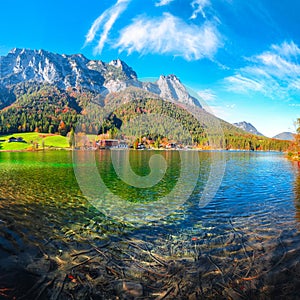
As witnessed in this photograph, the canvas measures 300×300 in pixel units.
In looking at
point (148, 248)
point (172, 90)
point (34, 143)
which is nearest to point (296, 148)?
point (172, 90)

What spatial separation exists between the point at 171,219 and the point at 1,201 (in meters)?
12.5

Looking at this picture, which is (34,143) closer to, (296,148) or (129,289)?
(296,148)

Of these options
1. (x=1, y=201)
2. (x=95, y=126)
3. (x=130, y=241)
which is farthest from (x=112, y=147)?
(x=130, y=241)

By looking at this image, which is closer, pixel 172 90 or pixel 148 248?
pixel 148 248

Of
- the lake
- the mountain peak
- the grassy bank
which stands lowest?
the lake

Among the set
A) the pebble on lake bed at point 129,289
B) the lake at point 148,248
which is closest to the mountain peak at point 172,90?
the lake at point 148,248

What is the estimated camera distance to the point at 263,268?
7.56 m

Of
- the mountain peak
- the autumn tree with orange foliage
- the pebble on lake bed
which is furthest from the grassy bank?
the pebble on lake bed

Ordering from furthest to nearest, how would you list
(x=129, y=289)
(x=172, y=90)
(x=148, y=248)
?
(x=172, y=90)
(x=148, y=248)
(x=129, y=289)

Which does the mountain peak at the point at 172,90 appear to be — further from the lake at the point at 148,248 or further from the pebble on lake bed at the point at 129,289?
the pebble on lake bed at the point at 129,289

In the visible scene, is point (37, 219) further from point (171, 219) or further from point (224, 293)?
point (224, 293)

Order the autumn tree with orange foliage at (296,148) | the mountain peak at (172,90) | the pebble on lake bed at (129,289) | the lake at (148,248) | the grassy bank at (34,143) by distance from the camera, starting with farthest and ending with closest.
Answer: the grassy bank at (34,143), the autumn tree with orange foliage at (296,148), the mountain peak at (172,90), the lake at (148,248), the pebble on lake bed at (129,289)

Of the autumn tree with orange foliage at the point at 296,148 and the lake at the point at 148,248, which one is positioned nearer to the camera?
the lake at the point at 148,248

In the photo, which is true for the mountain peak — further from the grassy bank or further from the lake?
the grassy bank
